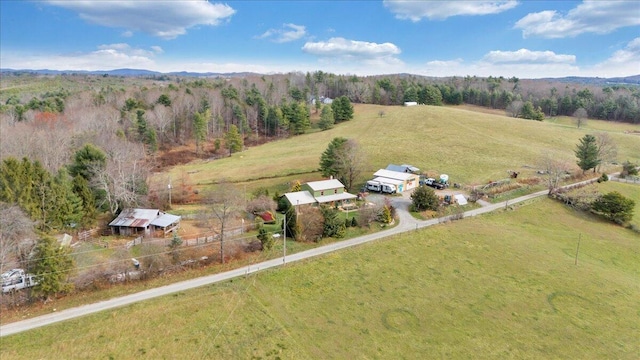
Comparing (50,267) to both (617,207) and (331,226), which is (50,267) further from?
(617,207)

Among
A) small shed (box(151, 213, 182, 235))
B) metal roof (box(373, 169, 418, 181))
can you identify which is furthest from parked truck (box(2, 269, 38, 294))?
metal roof (box(373, 169, 418, 181))

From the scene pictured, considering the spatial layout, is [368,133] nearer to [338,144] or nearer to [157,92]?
[338,144]

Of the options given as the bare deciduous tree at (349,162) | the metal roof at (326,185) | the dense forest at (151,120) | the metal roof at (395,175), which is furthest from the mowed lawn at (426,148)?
the dense forest at (151,120)

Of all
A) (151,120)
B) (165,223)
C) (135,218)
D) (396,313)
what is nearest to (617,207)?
(396,313)

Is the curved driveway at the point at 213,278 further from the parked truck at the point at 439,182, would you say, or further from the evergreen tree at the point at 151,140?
the evergreen tree at the point at 151,140

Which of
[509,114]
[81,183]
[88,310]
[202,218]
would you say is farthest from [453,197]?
[509,114]

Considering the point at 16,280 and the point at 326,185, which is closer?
the point at 16,280

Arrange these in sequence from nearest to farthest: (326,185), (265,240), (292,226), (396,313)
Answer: (396,313) → (265,240) → (292,226) → (326,185)
